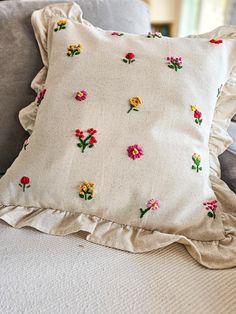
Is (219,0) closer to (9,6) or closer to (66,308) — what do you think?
(9,6)

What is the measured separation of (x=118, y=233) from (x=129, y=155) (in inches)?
4.9

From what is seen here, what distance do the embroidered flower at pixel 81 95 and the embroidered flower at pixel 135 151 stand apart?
0.39ft

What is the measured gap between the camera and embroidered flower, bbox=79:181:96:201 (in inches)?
20.6

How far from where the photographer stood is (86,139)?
54 cm

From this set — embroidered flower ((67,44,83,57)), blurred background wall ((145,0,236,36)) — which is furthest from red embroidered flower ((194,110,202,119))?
blurred background wall ((145,0,236,36))

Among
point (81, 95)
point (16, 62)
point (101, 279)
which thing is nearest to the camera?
point (101, 279)

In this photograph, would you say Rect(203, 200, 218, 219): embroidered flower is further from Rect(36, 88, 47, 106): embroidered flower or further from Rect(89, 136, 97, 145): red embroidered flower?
Rect(36, 88, 47, 106): embroidered flower

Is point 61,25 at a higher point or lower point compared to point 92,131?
higher

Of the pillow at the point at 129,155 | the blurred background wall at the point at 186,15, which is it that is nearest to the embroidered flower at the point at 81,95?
the pillow at the point at 129,155

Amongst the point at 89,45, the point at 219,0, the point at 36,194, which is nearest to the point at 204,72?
the point at 89,45

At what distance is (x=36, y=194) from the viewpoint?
0.54 meters

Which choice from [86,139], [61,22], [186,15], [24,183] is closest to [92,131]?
[86,139]

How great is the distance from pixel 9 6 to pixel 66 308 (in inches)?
→ 22.8

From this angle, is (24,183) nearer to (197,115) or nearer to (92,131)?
(92,131)
